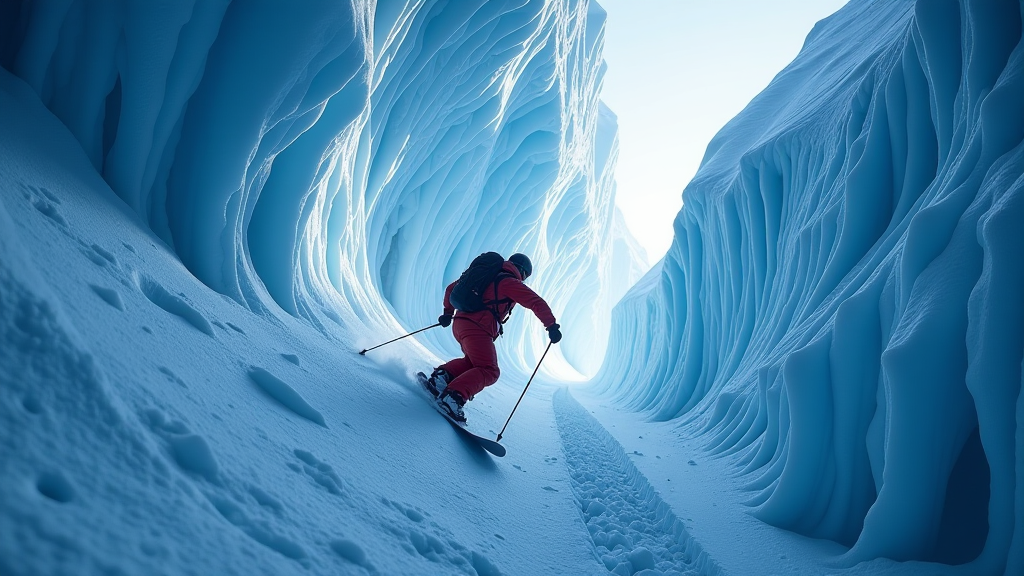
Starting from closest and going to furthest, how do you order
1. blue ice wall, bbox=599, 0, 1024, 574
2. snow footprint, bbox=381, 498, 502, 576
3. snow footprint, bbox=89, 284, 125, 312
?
1. snow footprint, bbox=89, 284, 125, 312
2. snow footprint, bbox=381, 498, 502, 576
3. blue ice wall, bbox=599, 0, 1024, 574

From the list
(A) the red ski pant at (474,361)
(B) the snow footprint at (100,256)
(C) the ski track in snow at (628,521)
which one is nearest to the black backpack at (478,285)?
(A) the red ski pant at (474,361)

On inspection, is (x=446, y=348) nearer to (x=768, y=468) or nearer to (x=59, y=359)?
(x=768, y=468)

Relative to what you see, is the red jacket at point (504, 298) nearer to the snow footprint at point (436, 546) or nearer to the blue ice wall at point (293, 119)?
the blue ice wall at point (293, 119)

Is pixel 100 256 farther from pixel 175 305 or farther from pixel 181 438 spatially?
pixel 181 438

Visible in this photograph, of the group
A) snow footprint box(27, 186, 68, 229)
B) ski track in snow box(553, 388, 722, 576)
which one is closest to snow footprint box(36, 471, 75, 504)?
snow footprint box(27, 186, 68, 229)

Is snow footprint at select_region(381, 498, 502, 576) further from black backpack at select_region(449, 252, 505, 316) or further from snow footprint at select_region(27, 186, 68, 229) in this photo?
black backpack at select_region(449, 252, 505, 316)

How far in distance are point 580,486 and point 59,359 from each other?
2.82 metres

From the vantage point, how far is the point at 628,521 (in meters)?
2.73

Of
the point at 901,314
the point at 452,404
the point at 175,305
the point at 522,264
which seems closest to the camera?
the point at 175,305

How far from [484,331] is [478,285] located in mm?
318

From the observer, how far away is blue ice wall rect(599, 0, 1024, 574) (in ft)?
6.31

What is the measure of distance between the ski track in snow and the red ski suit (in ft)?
3.03

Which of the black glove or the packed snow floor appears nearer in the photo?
the packed snow floor

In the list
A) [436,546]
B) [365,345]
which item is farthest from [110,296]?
[365,345]
